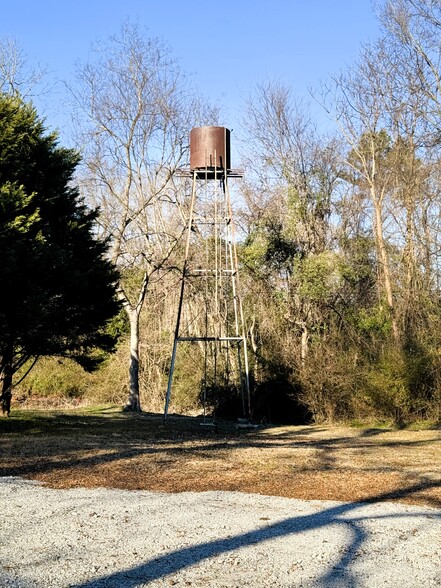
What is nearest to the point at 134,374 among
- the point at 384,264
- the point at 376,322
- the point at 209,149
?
the point at 376,322

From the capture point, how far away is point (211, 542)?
4.99 meters

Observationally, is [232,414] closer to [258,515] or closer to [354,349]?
[354,349]

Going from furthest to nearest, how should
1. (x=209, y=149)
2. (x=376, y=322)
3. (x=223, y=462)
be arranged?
(x=376, y=322)
(x=209, y=149)
(x=223, y=462)

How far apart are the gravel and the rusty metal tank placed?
11494 mm

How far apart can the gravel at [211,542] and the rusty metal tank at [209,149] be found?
11.5 metres

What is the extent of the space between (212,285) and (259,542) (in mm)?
20181

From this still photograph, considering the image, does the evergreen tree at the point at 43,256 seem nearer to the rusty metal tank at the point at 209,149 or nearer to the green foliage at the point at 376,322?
the rusty metal tank at the point at 209,149

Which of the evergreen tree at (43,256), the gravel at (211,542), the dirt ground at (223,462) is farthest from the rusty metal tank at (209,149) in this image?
the gravel at (211,542)

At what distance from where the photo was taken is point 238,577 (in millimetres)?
4215

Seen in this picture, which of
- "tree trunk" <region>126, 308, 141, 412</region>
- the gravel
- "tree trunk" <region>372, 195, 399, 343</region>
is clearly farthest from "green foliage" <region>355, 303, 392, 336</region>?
the gravel

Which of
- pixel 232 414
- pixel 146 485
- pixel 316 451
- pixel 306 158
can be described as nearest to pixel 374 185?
pixel 306 158

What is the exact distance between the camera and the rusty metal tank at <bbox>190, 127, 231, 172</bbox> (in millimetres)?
17000

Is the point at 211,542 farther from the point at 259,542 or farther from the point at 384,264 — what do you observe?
the point at 384,264

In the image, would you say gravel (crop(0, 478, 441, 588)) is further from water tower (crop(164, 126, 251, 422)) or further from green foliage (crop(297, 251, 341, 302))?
green foliage (crop(297, 251, 341, 302))
